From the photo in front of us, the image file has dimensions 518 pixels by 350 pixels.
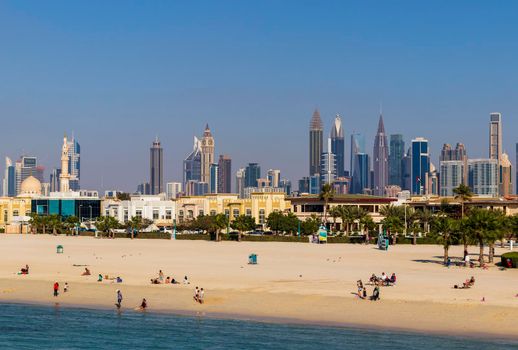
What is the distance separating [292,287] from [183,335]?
754 inches

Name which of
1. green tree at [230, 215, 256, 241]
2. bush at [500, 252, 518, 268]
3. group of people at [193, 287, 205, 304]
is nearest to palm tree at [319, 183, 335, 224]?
green tree at [230, 215, 256, 241]

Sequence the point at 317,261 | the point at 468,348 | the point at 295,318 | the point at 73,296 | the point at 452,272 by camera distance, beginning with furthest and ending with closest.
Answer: the point at 317,261 → the point at 452,272 → the point at 73,296 → the point at 295,318 → the point at 468,348

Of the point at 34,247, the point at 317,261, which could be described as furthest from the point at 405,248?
the point at 34,247

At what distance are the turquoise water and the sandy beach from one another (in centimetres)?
236

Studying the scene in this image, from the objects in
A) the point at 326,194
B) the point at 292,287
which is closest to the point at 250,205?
the point at 326,194

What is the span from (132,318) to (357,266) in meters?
37.1

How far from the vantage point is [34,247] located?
12375 cm

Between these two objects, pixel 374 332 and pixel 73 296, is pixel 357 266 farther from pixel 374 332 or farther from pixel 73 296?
pixel 374 332

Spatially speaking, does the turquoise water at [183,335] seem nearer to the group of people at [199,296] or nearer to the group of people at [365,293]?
the group of people at [199,296]

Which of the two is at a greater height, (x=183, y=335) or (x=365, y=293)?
(x=365, y=293)

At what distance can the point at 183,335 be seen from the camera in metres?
48.3

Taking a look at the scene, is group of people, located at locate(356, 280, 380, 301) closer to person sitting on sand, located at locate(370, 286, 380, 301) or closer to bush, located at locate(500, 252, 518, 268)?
person sitting on sand, located at locate(370, 286, 380, 301)

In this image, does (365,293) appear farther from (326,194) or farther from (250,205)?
(250,205)

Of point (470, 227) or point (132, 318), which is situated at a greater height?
point (470, 227)
